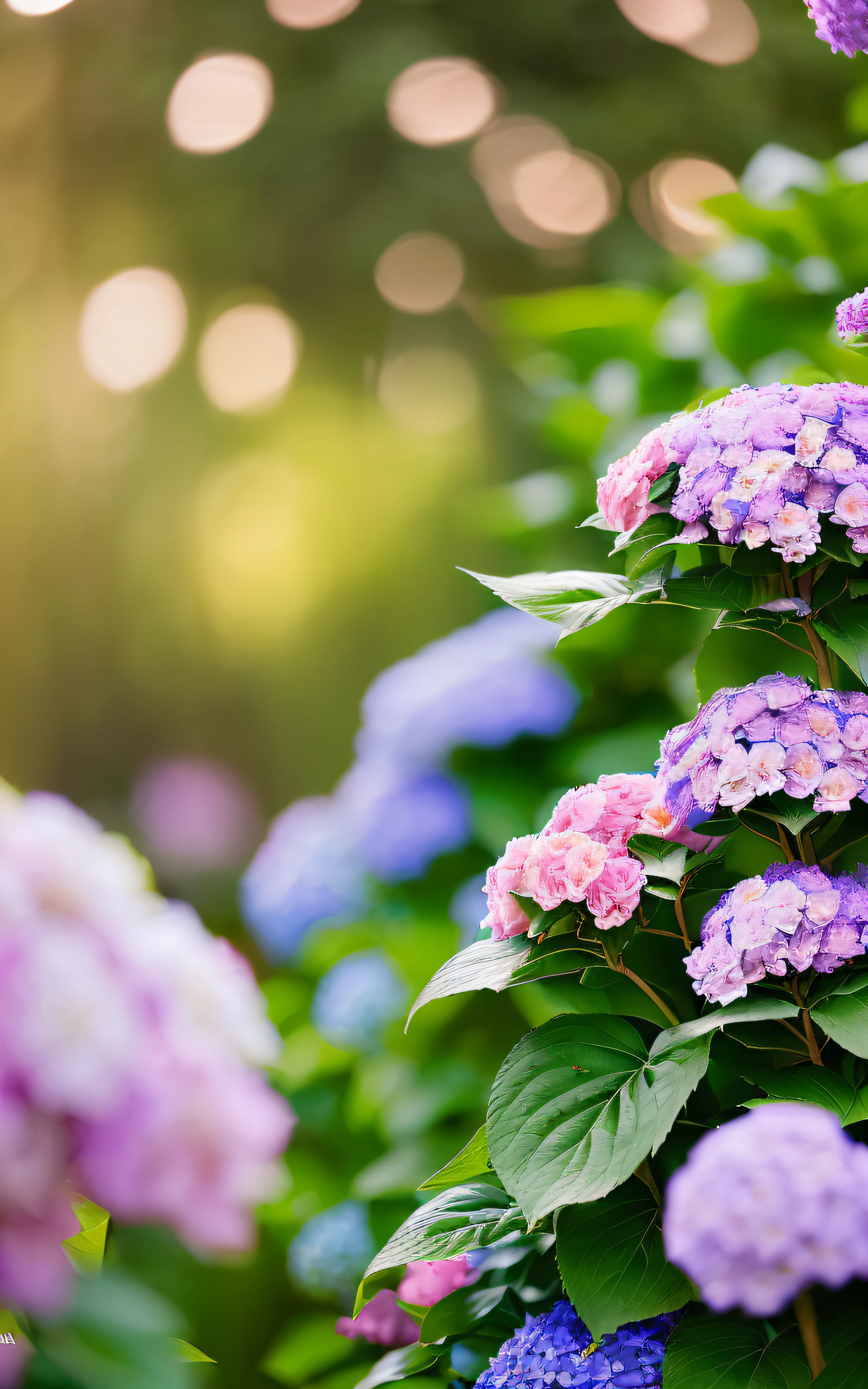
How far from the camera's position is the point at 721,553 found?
696mm

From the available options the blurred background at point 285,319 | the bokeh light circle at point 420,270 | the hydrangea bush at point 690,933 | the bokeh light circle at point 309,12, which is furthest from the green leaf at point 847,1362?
the bokeh light circle at point 309,12

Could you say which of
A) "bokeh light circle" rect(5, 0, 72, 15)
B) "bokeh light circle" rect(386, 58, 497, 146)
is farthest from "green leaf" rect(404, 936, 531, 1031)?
"bokeh light circle" rect(5, 0, 72, 15)

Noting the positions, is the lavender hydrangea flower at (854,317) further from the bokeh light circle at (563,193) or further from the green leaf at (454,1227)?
the bokeh light circle at (563,193)

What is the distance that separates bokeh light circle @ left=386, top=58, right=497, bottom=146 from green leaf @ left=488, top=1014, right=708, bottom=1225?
62.7 inches

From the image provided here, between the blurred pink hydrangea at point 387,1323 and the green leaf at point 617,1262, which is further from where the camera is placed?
the blurred pink hydrangea at point 387,1323

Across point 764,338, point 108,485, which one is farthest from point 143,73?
point 764,338

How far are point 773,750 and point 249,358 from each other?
4.70ft

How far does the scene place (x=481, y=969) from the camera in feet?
2.23

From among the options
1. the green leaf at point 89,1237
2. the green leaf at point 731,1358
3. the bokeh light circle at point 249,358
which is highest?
the green leaf at point 89,1237

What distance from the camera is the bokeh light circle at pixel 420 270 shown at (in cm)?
171

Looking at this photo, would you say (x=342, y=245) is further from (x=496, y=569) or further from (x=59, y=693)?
(x=59, y=693)

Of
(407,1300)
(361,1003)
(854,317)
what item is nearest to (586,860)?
(854,317)

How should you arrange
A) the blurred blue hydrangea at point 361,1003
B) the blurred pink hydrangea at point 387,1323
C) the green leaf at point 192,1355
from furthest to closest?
→ the blurred blue hydrangea at point 361,1003 < the blurred pink hydrangea at point 387,1323 < the green leaf at point 192,1355

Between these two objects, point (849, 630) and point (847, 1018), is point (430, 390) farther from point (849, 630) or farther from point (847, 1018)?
point (847, 1018)
